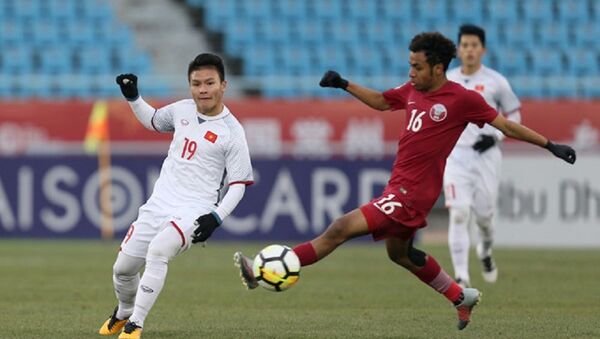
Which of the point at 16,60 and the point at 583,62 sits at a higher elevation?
the point at 16,60

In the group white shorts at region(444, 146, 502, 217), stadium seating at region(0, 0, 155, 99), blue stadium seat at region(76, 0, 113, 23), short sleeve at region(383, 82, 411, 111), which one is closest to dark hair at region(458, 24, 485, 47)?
white shorts at region(444, 146, 502, 217)

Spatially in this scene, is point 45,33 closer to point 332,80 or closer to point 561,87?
point 561,87

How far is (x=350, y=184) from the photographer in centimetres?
1938

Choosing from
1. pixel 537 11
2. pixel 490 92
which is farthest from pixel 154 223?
pixel 537 11

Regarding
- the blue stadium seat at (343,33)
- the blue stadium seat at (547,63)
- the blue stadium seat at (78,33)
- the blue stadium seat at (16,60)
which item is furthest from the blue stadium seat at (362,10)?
the blue stadium seat at (16,60)

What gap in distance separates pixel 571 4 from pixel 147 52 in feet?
25.7

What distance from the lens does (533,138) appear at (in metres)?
8.79

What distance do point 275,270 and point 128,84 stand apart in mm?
1550

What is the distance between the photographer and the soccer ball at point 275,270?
8492 mm

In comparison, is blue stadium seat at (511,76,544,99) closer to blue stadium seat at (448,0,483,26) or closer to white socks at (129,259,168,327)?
blue stadium seat at (448,0,483,26)

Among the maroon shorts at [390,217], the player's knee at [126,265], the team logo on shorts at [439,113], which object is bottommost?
the player's knee at [126,265]

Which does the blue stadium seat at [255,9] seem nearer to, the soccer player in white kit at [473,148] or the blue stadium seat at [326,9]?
the blue stadium seat at [326,9]

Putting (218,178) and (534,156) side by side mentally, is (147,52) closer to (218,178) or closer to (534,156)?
(534,156)

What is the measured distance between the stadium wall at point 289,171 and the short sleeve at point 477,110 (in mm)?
9772
